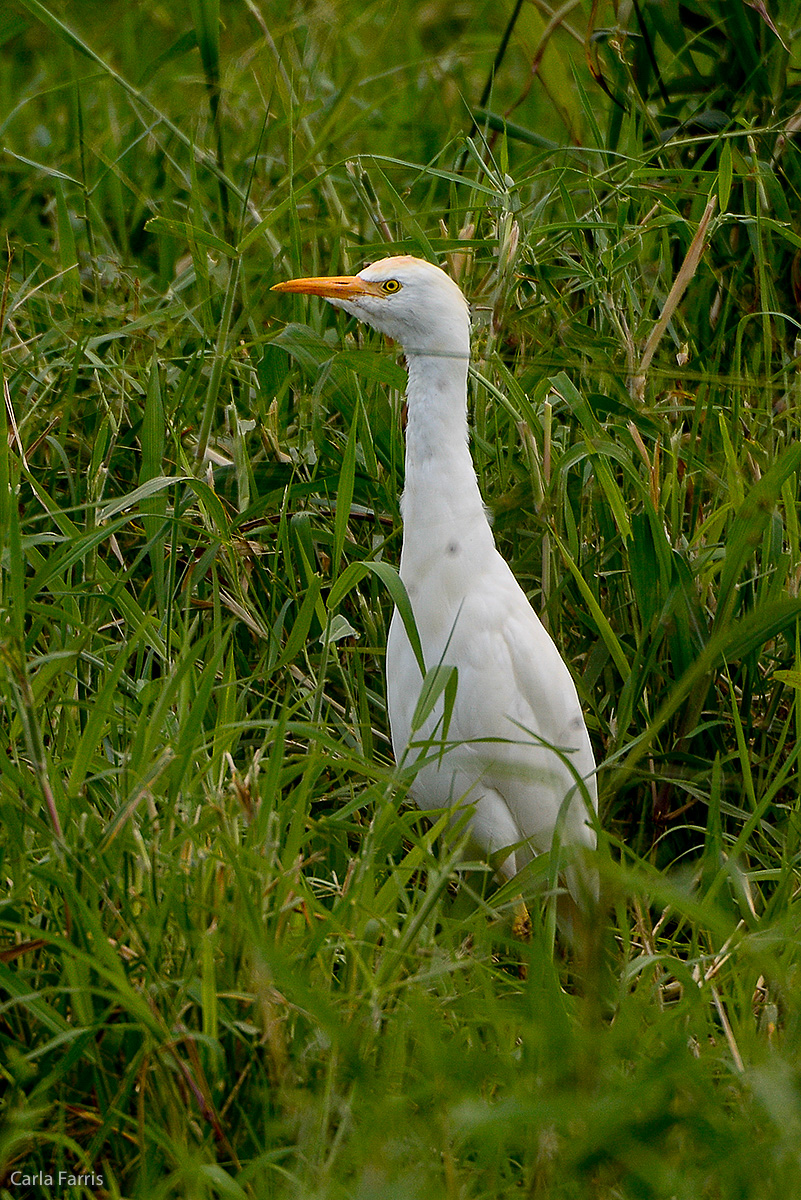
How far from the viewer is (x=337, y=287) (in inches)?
101

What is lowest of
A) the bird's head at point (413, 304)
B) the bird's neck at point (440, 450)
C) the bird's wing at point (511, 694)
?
the bird's wing at point (511, 694)

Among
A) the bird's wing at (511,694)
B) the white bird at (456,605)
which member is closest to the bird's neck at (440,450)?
the white bird at (456,605)

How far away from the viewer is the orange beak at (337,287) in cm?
250

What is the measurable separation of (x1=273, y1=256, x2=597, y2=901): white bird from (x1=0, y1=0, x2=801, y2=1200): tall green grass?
13cm

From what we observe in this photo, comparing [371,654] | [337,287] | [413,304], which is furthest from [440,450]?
[371,654]

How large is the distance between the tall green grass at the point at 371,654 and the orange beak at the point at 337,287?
0.15 metres

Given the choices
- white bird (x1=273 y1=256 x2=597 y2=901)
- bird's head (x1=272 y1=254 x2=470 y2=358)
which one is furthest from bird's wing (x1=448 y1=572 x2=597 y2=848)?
bird's head (x1=272 y1=254 x2=470 y2=358)

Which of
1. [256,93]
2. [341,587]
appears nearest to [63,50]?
[256,93]

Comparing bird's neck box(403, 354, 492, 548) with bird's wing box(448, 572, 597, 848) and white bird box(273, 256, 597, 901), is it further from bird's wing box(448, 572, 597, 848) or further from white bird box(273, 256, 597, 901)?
bird's wing box(448, 572, 597, 848)

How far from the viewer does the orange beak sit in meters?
2.50

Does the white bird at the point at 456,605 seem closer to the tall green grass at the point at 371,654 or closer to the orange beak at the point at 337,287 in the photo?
the orange beak at the point at 337,287

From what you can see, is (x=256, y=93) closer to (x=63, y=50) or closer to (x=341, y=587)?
(x=63, y=50)

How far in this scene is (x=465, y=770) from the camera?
2.46 meters

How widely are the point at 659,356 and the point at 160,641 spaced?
1.50m
